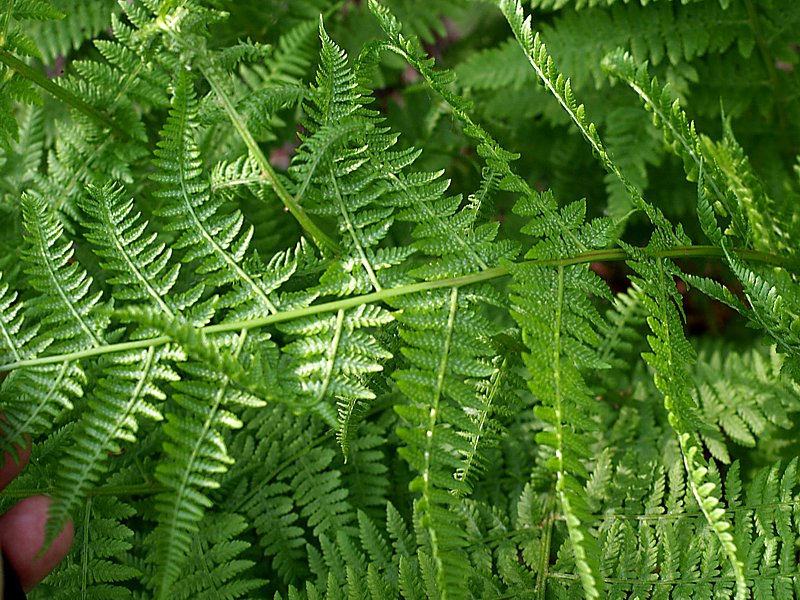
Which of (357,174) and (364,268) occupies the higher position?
(357,174)

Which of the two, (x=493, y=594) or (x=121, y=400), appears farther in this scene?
(x=493, y=594)

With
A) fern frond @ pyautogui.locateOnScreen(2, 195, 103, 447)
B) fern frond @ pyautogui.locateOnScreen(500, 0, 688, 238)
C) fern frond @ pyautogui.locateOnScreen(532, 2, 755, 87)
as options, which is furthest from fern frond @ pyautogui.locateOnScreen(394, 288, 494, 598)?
fern frond @ pyautogui.locateOnScreen(532, 2, 755, 87)

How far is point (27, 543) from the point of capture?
111cm

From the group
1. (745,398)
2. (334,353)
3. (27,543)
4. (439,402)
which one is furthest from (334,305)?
(745,398)

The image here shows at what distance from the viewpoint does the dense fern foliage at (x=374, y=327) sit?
3.12ft

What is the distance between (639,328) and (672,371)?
1.15 m

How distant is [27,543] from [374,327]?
690 mm

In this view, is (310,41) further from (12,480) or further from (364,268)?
(12,480)

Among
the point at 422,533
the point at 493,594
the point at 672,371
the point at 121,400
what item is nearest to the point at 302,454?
the point at 422,533

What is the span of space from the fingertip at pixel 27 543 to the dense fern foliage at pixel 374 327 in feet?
0.37

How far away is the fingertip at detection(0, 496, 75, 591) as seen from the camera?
110 cm

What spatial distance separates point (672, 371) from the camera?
0.99 metres

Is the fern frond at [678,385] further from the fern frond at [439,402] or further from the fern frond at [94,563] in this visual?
the fern frond at [94,563]

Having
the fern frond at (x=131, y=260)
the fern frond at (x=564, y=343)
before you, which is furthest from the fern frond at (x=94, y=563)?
the fern frond at (x=564, y=343)
